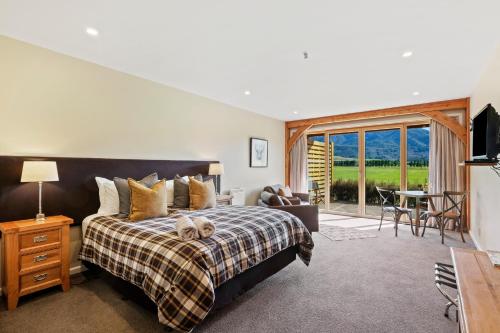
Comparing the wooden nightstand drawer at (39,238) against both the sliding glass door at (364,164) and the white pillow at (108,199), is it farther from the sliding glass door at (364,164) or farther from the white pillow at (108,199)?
the sliding glass door at (364,164)

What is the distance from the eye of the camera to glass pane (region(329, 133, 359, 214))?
6539mm

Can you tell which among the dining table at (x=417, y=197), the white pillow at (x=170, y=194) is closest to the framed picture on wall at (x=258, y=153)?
the white pillow at (x=170, y=194)

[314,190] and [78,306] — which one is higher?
[314,190]

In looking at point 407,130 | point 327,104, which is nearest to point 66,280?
point 327,104

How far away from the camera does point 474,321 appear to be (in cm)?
100

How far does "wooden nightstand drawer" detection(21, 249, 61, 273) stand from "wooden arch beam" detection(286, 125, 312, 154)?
5778 millimetres

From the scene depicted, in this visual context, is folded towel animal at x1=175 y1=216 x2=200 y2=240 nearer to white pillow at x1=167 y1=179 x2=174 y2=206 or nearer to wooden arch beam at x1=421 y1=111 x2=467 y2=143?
white pillow at x1=167 y1=179 x2=174 y2=206

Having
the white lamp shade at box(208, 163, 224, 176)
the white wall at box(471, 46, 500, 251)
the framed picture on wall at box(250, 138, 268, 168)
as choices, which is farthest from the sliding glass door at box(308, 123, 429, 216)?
the white lamp shade at box(208, 163, 224, 176)

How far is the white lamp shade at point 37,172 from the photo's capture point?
7.91 ft

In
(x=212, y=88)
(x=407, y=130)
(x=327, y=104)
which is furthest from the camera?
(x=407, y=130)

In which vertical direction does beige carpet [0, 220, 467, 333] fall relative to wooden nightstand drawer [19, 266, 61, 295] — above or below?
below

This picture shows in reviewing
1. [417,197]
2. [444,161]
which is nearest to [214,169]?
[417,197]

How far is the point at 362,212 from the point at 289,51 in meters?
4.86

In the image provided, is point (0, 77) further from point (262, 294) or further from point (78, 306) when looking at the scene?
point (262, 294)
